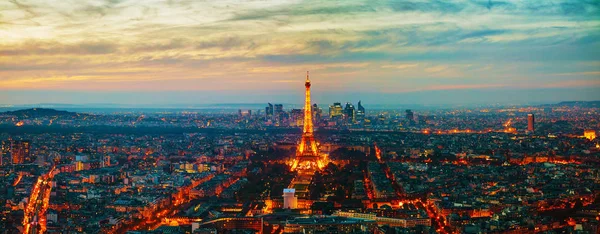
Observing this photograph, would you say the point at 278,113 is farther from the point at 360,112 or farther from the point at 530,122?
the point at 530,122

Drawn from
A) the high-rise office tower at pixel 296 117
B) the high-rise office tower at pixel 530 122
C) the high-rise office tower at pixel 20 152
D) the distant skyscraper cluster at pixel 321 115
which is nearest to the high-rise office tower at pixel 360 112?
the distant skyscraper cluster at pixel 321 115

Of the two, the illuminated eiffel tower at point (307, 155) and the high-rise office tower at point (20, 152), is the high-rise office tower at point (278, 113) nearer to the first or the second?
the illuminated eiffel tower at point (307, 155)

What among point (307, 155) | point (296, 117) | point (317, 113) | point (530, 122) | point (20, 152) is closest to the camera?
point (307, 155)

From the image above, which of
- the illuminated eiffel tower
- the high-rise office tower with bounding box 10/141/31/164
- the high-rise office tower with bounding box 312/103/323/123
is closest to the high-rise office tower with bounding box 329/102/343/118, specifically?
the high-rise office tower with bounding box 312/103/323/123

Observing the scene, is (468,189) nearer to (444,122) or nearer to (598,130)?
(598,130)

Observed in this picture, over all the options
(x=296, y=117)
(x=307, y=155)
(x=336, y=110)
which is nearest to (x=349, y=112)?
(x=336, y=110)

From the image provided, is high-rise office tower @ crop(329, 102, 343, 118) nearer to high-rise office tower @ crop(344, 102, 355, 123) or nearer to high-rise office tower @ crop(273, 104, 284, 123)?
high-rise office tower @ crop(344, 102, 355, 123)

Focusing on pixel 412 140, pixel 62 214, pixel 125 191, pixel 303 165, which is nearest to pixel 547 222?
pixel 62 214
